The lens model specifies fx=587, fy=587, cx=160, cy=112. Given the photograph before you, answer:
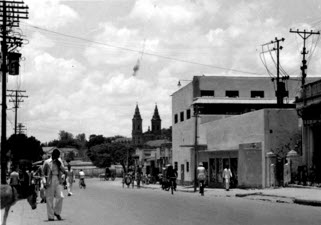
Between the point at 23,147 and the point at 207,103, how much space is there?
46591mm

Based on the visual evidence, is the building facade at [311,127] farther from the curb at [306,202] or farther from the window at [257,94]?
the window at [257,94]

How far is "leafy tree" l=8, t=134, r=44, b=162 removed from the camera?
267 ft

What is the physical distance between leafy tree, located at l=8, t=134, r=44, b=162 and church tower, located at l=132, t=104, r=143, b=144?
83363 mm

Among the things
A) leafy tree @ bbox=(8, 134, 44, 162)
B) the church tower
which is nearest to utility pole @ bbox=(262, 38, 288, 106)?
leafy tree @ bbox=(8, 134, 44, 162)

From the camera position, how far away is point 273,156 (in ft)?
110

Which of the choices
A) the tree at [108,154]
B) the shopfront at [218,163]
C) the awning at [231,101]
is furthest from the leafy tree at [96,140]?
the shopfront at [218,163]

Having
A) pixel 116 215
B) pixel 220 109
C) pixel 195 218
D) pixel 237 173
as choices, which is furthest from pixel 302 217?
pixel 220 109

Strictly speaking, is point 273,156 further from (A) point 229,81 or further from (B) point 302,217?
(A) point 229,81

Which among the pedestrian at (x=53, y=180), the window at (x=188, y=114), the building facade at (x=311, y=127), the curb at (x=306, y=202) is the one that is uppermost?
the window at (x=188, y=114)

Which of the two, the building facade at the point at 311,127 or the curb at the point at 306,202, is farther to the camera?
the building facade at the point at 311,127

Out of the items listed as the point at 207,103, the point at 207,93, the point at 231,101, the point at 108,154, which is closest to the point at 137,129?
the point at 108,154

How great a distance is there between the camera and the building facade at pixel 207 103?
4953 centimetres

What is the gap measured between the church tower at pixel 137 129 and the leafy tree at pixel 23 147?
83363 millimetres

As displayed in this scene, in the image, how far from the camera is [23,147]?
89.9 metres
